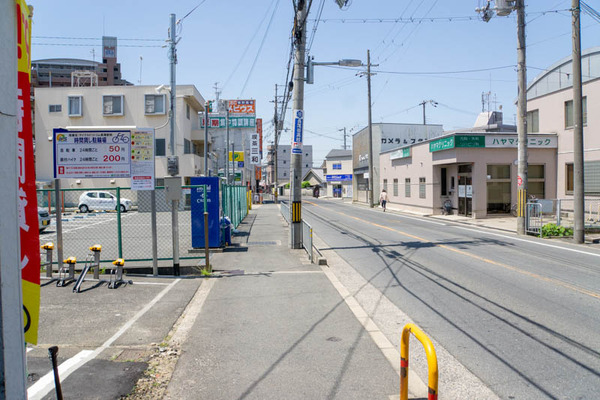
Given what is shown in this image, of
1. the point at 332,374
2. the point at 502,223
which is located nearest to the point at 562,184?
the point at 502,223

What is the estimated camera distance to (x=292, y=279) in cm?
973

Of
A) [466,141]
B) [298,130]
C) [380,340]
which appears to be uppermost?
[466,141]

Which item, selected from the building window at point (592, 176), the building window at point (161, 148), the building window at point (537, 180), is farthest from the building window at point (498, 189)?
the building window at point (161, 148)

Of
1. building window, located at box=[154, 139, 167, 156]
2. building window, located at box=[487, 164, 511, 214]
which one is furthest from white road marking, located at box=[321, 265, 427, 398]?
building window, located at box=[154, 139, 167, 156]

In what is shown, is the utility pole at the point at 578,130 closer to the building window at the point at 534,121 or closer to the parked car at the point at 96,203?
the building window at the point at 534,121

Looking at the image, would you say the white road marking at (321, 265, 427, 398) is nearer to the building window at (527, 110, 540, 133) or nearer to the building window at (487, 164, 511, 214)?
the building window at (487, 164, 511, 214)

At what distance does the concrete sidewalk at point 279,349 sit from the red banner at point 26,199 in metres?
2.25

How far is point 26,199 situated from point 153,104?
127 ft

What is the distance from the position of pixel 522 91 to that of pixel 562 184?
965 cm

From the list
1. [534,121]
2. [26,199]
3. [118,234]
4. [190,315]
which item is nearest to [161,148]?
[534,121]

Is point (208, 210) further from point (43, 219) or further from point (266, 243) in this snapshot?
point (43, 219)

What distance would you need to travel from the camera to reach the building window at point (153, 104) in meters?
38.6

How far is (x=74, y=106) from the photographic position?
127ft

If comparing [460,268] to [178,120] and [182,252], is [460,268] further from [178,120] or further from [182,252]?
[178,120]
